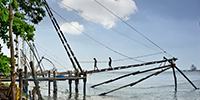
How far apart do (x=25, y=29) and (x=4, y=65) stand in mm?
2275

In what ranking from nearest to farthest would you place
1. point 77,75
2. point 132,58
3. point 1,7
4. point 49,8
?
point 1,7 → point 49,8 → point 77,75 → point 132,58

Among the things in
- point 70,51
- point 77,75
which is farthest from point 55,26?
point 77,75

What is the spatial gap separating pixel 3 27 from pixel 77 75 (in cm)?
1047

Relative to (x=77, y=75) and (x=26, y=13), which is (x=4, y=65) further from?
(x=77, y=75)

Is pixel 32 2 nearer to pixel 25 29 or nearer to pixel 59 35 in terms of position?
pixel 59 35

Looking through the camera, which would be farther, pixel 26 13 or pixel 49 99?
pixel 49 99

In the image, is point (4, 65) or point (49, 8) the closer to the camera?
point (4, 65)

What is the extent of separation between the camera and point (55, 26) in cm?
1661

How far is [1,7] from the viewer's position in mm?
7168

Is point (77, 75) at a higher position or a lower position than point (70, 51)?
lower

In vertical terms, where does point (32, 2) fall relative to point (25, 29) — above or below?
above

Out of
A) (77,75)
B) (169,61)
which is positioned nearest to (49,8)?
(77,75)

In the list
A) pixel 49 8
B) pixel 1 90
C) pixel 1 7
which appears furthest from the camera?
pixel 49 8

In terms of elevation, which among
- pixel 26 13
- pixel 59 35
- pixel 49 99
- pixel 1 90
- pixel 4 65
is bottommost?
pixel 49 99
